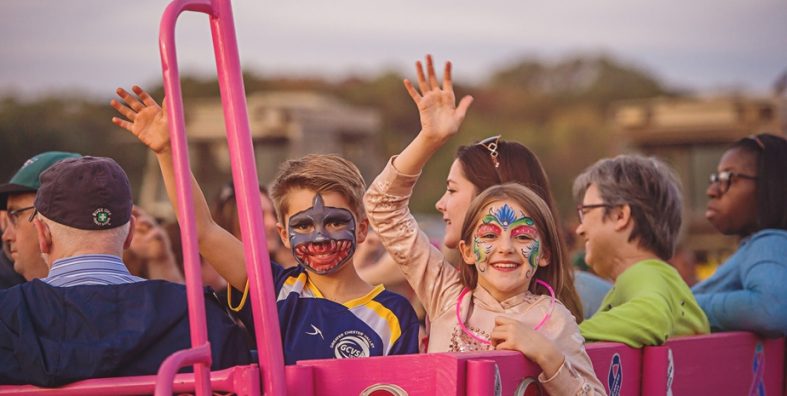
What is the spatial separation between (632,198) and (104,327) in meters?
2.48

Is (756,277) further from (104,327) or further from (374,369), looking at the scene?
(104,327)

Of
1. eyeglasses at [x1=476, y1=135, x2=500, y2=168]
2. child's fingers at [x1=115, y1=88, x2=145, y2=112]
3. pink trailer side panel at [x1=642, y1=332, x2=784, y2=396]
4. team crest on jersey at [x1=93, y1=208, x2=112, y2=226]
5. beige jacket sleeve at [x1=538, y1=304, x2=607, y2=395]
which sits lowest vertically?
pink trailer side panel at [x1=642, y1=332, x2=784, y2=396]

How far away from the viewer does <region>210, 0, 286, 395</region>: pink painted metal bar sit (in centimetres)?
310

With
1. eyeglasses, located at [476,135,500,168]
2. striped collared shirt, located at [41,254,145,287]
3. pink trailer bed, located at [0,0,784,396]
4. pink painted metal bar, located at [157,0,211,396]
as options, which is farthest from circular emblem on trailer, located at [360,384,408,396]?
eyeglasses, located at [476,135,500,168]

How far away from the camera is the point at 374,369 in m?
3.15

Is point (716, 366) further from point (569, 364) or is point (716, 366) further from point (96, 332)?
point (96, 332)

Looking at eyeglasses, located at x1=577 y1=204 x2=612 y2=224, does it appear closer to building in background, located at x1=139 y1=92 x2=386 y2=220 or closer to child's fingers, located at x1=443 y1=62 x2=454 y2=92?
child's fingers, located at x1=443 y1=62 x2=454 y2=92

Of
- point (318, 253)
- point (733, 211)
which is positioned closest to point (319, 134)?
point (733, 211)

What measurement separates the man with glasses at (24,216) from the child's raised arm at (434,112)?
1598mm

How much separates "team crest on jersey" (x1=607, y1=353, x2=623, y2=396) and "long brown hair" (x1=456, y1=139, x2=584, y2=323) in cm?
46

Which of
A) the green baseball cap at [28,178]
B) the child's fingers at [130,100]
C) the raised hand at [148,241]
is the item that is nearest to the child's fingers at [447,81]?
the child's fingers at [130,100]

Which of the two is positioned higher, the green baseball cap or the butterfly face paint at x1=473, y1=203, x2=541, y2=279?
the green baseball cap

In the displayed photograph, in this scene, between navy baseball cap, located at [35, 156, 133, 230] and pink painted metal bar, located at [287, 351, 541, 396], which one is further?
navy baseball cap, located at [35, 156, 133, 230]

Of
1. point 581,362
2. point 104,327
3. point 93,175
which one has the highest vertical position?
point 93,175
